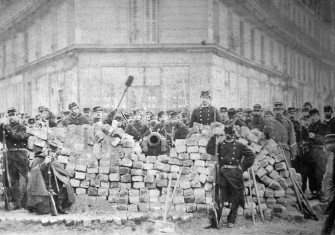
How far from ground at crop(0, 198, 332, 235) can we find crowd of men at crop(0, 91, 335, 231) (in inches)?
A: 19.6

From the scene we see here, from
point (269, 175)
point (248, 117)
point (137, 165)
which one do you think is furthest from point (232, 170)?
point (248, 117)

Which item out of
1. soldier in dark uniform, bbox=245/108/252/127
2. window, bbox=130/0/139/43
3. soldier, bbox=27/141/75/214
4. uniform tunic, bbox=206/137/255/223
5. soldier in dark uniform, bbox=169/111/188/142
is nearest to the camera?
uniform tunic, bbox=206/137/255/223

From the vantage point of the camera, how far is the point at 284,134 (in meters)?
8.93

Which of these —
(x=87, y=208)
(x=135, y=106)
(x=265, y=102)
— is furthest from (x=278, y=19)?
(x=87, y=208)

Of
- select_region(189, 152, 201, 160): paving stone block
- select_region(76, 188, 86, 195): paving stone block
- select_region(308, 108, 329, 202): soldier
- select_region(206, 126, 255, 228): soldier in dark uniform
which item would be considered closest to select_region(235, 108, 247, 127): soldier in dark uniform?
select_region(308, 108, 329, 202): soldier

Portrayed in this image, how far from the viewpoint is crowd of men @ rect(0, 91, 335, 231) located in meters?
7.08

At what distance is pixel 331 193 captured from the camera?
6047 millimetres

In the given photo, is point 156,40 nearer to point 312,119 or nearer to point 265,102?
point 265,102

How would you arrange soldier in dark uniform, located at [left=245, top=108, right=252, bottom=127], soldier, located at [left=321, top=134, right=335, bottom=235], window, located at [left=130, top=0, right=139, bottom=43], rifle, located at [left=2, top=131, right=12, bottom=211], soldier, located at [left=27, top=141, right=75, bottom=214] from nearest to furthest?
soldier, located at [left=321, top=134, right=335, bottom=235] → soldier, located at [left=27, top=141, right=75, bottom=214] → rifle, located at [left=2, top=131, right=12, bottom=211] → soldier in dark uniform, located at [left=245, top=108, right=252, bottom=127] → window, located at [left=130, top=0, right=139, bottom=43]

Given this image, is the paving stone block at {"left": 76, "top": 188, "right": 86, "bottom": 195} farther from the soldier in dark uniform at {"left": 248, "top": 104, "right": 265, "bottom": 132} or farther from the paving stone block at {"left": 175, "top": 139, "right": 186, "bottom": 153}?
the soldier in dark uniform at {"left": 248, "top": 104, "right": 265, "bottom": 132}

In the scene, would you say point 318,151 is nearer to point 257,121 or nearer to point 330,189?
point 257,121

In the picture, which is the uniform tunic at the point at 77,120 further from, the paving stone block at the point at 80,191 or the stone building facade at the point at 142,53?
the stone building facade at the point at 142,53

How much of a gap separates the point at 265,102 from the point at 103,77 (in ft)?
16.4

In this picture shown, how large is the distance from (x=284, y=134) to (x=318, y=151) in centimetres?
78
